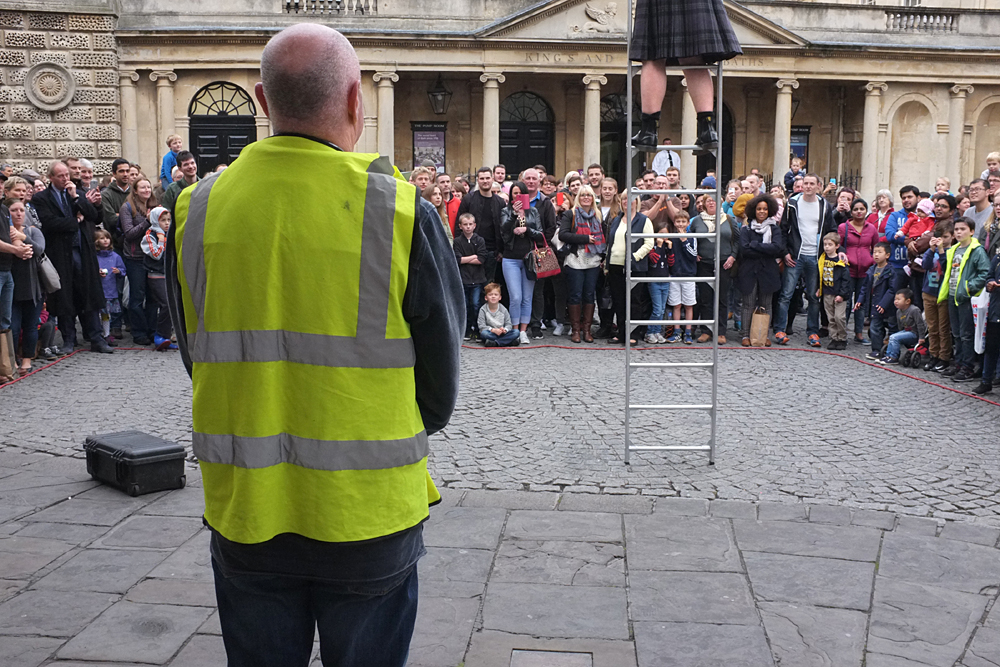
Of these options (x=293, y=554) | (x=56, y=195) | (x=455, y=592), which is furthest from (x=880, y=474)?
(x=56, y=195)

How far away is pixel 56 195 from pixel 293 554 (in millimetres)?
10079

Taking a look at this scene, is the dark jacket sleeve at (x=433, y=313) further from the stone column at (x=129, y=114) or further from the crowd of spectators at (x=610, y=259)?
the stone column at (x=129, y=114)

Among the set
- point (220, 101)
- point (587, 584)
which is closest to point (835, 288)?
point (587, 584)

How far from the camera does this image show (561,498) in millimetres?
5855

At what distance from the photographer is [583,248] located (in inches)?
490

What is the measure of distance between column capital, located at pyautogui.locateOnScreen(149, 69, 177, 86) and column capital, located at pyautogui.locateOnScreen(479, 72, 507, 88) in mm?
8332

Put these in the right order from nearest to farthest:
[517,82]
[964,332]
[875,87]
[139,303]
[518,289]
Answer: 1. [964,332]
2. [139,303]
3. [518,289]
4. [875,87]
5. [517,82]

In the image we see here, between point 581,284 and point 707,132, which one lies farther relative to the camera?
point 581,284

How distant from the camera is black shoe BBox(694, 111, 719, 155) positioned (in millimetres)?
6238

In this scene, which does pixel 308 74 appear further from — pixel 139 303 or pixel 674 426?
pixel 139 303

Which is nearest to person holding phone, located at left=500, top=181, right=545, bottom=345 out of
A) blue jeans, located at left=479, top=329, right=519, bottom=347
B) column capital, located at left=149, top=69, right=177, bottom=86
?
blue jeans, located at left=479, top=329, right=519, bottom=347

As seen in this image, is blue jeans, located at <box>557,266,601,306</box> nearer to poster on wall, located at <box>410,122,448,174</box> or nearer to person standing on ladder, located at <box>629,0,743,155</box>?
person standing on ladder, located at <box>629,0,743,155</box>

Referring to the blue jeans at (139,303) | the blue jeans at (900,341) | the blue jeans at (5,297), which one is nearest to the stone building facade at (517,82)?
the blue jeans at (139,303)

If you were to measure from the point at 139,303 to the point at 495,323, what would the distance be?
14.2 feet
